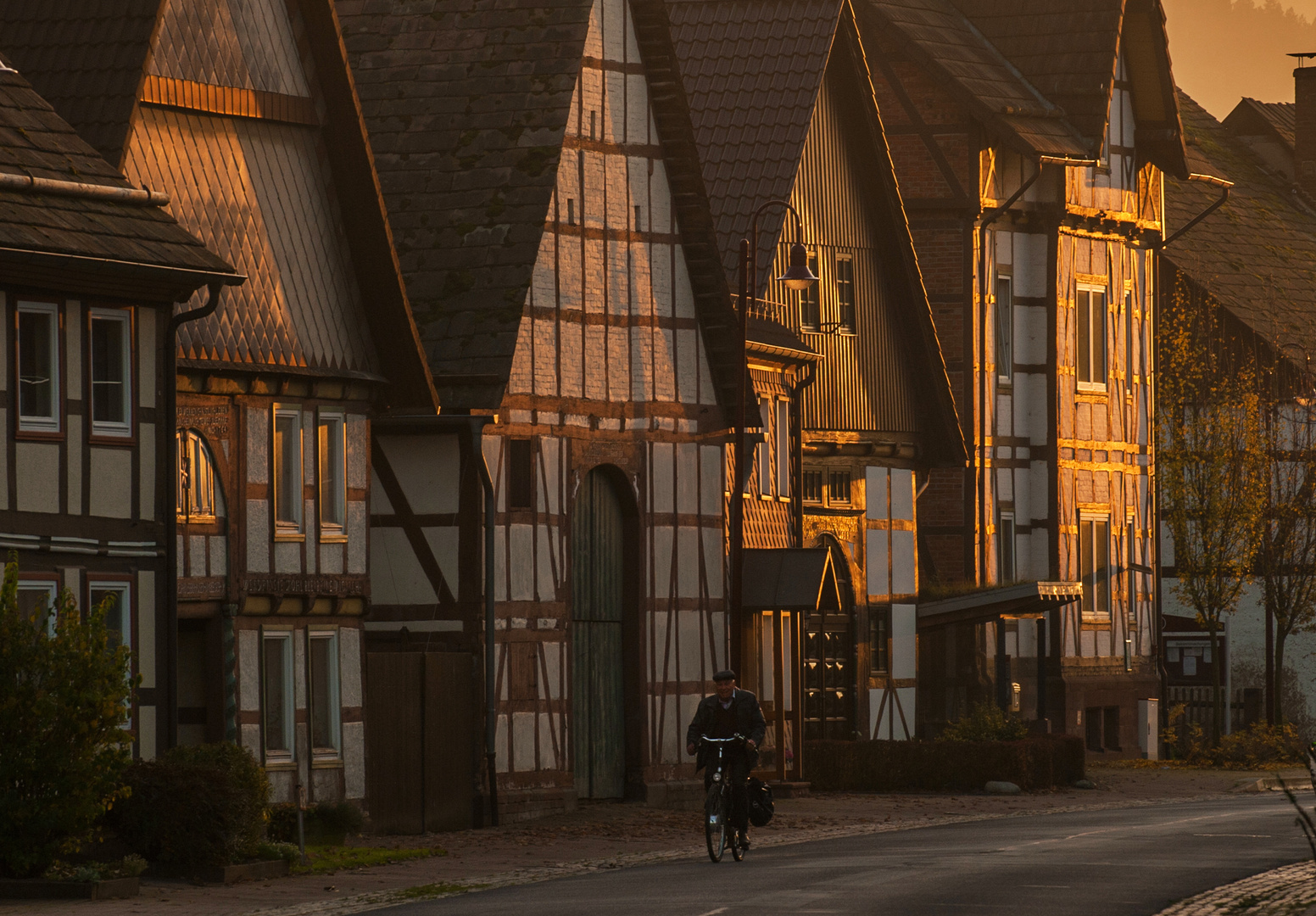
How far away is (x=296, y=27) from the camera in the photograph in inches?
1101

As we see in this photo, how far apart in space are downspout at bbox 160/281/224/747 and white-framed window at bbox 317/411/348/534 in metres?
3.19

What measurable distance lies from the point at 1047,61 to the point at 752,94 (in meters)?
9.49

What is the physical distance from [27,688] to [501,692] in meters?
10.5

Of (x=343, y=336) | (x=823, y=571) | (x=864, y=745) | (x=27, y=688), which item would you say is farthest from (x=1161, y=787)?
(x=27, y=688)

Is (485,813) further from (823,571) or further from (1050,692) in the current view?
(1050,692)

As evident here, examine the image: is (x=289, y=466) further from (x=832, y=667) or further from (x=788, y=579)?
(x=832, y=667)

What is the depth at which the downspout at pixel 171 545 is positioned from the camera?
24266mm

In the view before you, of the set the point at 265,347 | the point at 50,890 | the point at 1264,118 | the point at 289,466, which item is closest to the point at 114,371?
the point at 265,347

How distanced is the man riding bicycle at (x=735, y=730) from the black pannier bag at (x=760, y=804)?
144 millimetres

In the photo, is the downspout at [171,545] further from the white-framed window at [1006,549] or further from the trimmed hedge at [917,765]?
the white-framed window at [1006,549]

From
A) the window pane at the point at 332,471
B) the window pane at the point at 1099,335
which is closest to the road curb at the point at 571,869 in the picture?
the window pane at the point at 332,471

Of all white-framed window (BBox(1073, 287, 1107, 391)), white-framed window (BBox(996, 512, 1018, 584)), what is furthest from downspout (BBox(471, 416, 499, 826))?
white-framed window (BBox(1073, 287, 1107, 391))

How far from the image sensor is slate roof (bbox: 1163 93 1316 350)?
55031 millimetres

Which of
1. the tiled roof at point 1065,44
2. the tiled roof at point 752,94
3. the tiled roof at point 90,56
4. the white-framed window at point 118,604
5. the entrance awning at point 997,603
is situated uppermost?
the tiled roof at point 1065,44
